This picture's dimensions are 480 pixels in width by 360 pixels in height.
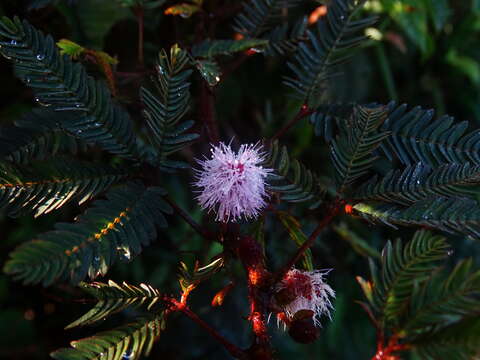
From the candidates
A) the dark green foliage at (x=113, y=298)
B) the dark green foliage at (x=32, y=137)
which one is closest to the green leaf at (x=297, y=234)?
the dark green foliage at (x=113, y=298)

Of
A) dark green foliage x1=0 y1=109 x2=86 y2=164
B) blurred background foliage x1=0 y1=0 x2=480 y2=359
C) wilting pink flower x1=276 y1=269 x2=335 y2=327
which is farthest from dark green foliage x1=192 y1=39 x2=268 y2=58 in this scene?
wilting pink flower x1=276 y1=269 x2=335 y2=327

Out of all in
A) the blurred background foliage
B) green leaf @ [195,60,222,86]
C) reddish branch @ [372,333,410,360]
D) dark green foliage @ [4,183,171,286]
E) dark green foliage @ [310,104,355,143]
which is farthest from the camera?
the blurred background foliage

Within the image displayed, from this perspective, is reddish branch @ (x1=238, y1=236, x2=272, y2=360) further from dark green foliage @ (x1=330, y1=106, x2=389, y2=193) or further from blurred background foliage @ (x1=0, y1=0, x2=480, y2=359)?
blurred background foliage @ (x1=0, y1=0, x2=480, y2=359)

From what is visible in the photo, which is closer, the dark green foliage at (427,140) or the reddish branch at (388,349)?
the reddish branch at (388,349)

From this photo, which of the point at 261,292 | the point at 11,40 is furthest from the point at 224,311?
the point at 11,40

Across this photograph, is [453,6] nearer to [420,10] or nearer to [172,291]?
[420,10]

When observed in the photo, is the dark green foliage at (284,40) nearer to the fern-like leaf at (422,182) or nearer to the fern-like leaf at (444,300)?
the fern-like leaf at (422,182)

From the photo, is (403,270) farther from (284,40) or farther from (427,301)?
(284,40)
